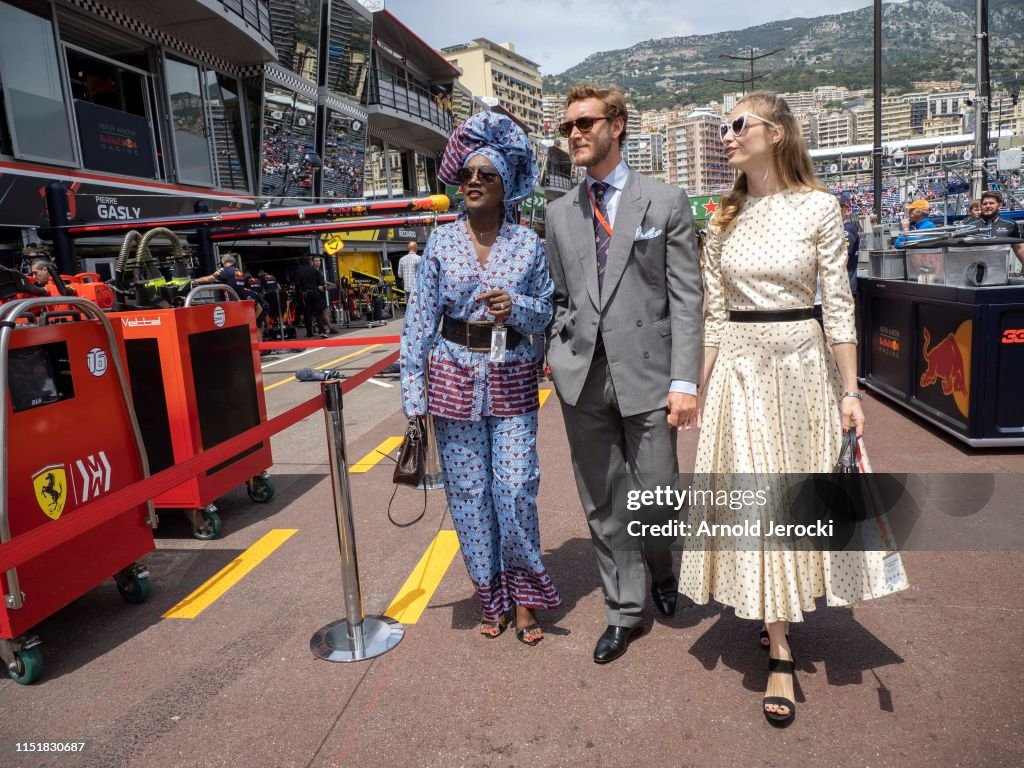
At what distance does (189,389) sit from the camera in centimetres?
441

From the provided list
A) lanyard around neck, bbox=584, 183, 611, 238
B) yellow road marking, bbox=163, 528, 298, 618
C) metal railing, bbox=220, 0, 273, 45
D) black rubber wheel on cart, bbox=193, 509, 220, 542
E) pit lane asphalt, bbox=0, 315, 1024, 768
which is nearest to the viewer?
pit lane asphalt, bbox=0, 315, 1024, 768

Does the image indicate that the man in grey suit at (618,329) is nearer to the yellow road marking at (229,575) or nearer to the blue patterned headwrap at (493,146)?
the blue patterned headwrap at (493,146)

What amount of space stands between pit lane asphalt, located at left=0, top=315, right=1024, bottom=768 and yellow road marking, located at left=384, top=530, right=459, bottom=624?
0.21 ft

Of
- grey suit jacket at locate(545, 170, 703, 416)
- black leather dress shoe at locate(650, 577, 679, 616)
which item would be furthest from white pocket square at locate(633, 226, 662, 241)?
black leather dress shoe at locate(650, 577, 679, 616)

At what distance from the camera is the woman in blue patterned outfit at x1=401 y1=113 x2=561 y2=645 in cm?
286

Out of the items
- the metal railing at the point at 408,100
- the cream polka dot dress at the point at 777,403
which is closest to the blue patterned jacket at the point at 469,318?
the cream polka dot dress at the point at 777,403

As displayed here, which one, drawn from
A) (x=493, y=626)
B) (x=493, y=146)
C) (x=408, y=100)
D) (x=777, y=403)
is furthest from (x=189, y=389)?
(x=408, y=100)

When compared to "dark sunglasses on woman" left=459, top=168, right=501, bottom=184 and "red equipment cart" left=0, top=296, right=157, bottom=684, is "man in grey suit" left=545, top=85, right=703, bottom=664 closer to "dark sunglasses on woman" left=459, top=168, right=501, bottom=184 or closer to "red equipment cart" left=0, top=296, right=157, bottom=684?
"dark sunglasses on woman" left=459, top=168, right=501, bottom=184

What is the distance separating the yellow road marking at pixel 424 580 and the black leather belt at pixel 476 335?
52.3 inches

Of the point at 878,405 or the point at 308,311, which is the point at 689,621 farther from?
the point at 308,311

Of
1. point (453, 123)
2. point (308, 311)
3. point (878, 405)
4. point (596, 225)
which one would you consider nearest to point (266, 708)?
point (596, 225)

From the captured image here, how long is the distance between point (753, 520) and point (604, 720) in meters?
0.86

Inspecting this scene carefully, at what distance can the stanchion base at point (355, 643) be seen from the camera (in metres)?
3.02

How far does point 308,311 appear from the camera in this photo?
56.0 ft
